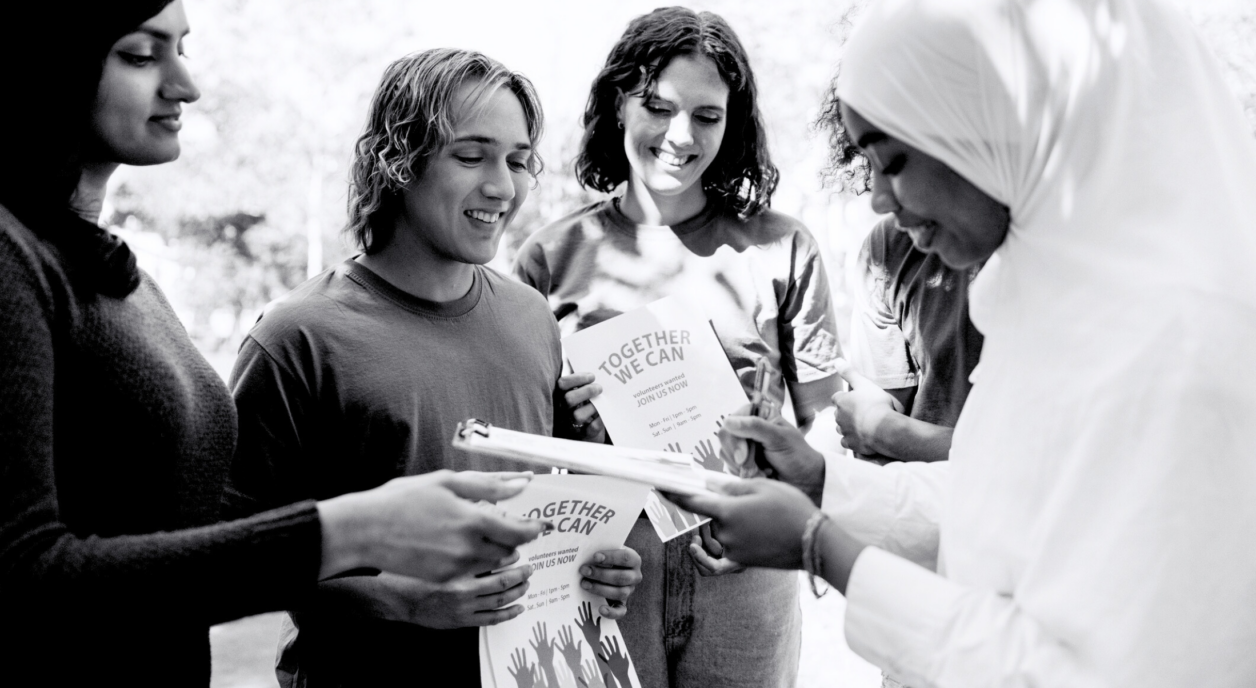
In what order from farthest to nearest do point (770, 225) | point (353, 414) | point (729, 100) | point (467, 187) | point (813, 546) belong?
1. point (729, 100)
2. point (770, 225)
3. point (467, 187)
4. point (353, 414)
5. point (813, 546)

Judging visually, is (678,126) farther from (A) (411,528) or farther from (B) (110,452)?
(B) (110,452)

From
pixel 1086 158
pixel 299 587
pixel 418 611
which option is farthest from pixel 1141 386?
pixel 418 611

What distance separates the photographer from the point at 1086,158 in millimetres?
1598

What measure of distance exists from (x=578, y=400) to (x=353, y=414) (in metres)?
0.68

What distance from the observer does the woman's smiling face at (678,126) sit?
10.8ft

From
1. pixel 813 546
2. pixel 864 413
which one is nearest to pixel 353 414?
pixel 813 546

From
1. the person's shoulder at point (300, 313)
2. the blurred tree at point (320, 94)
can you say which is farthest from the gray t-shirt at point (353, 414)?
the blurred tree at point (320, 94)

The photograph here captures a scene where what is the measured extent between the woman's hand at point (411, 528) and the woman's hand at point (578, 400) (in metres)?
1.02

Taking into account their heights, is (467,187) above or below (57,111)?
below

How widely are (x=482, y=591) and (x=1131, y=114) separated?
5.04ft

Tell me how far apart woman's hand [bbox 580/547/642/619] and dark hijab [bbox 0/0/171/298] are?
1.23 m

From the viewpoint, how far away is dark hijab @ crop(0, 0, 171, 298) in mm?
1443

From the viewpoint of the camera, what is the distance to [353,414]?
2273 millimetres

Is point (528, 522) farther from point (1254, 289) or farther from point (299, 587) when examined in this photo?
point (1254, 289)
